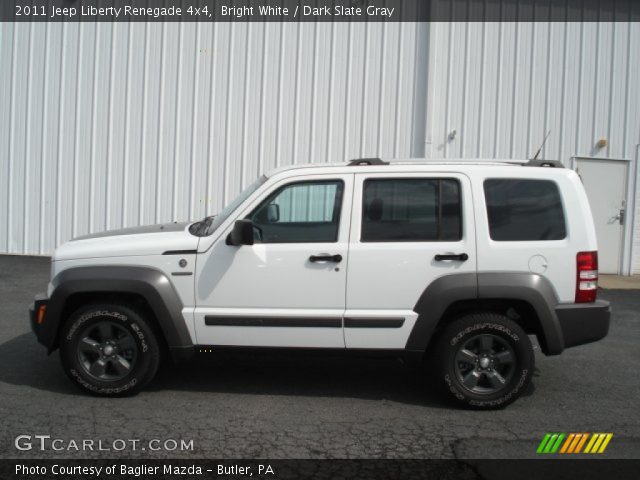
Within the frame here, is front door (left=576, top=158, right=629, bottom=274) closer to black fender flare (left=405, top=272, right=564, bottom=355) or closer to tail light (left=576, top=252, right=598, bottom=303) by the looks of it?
tail light (left=576, top=252, right=598, bottom=303)

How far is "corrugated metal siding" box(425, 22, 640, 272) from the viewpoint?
37.6 ft

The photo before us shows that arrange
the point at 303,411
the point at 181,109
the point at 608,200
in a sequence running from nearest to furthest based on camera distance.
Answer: the point at 303,411
the point at 181,109
the point at 608,200

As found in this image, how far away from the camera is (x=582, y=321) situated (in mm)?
4688

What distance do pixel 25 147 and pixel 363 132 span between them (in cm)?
645

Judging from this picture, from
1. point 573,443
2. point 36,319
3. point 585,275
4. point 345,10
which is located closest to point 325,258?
point 585,275

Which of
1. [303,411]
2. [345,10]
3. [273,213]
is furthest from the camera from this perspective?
[345,10]

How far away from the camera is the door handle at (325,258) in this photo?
4.66 meters

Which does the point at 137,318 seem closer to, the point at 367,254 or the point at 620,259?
the point at 367,254

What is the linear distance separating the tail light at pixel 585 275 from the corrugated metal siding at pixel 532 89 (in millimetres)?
6929

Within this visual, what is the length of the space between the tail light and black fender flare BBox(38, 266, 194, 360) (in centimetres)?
299

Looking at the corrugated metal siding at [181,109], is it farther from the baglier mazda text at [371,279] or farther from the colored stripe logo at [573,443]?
the colored stripe logo at [573,443]

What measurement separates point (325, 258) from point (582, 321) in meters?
1.99

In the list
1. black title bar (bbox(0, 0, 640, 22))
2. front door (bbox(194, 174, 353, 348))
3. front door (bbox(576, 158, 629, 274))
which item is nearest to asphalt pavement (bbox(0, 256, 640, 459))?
front door (bbox(194, 174, 353, 348))

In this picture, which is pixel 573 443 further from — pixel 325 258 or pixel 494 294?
pixel 325 258
